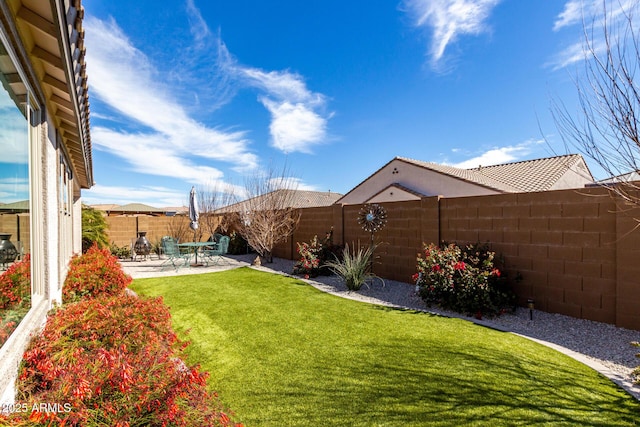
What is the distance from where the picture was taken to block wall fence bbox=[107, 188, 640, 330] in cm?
463

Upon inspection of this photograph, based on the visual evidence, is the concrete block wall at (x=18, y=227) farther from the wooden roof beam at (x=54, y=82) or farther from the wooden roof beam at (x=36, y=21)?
the wooden roof beam at (x=54, y=82)

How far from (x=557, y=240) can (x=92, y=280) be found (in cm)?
806

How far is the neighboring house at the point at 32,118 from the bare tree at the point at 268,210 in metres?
8.55

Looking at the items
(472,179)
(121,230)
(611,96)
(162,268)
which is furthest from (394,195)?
(611,96)

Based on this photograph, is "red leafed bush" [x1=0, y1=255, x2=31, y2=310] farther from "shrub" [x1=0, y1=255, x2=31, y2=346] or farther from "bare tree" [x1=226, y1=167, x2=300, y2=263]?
"bare tree" [x1=226, y1=167, x2=300, y2=263]

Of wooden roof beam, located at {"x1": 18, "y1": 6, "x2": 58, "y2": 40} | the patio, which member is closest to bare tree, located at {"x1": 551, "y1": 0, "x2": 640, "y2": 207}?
wooden roof beam, located at {"x1": 18, "y1": 6, "x2": 58, "y2": 40}

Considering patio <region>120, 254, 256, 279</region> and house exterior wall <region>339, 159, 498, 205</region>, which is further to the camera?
house exterior wall <region>339, 159, 498, 205</region>

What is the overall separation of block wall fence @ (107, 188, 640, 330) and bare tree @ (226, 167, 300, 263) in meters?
5.54

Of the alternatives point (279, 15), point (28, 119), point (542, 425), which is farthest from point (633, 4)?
point (279, 15)

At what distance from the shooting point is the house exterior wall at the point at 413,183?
52.2 feet

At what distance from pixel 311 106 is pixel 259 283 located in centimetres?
871

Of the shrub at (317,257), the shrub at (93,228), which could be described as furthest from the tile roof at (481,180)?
the shrub at (93,228)

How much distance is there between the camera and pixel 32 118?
2.67 meters

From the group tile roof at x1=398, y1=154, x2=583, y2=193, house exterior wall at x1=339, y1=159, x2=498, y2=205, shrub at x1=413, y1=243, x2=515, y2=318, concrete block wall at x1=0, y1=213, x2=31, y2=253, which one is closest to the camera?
concrete block wall at x1=0, y1=213, x2=31, y2=253
